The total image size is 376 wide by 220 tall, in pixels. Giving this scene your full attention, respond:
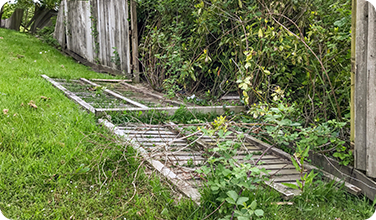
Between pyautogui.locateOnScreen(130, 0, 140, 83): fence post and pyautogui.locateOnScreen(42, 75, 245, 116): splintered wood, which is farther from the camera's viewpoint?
pyautogui.locateOnScreen(130, 0, 140, 83): fence post

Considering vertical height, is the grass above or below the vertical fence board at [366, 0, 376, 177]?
below

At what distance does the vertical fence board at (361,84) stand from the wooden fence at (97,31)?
236 inches

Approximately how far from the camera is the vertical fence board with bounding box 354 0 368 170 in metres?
2.46

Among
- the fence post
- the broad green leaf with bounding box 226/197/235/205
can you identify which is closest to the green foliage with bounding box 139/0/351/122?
the fence post

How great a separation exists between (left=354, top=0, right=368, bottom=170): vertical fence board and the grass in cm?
37

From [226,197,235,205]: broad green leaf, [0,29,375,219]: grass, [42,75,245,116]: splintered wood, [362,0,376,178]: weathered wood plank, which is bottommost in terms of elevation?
[42,75,245,116]: splintered wood

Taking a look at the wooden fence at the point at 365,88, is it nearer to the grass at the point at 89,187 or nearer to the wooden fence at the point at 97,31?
the grass at the point at 89,187

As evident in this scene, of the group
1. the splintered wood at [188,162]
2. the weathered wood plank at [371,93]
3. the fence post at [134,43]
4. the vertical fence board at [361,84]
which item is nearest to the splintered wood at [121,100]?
the fence post at [134,43]

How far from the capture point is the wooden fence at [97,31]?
7977mm

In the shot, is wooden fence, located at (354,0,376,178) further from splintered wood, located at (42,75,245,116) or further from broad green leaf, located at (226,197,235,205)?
splintered wood, located at (42,75,245,116)

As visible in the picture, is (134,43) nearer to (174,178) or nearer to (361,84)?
(174,178)

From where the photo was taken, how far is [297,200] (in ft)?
7.77

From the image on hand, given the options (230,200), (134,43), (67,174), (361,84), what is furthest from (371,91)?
(134,43)

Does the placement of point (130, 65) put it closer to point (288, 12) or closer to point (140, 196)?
point (288, 12)
